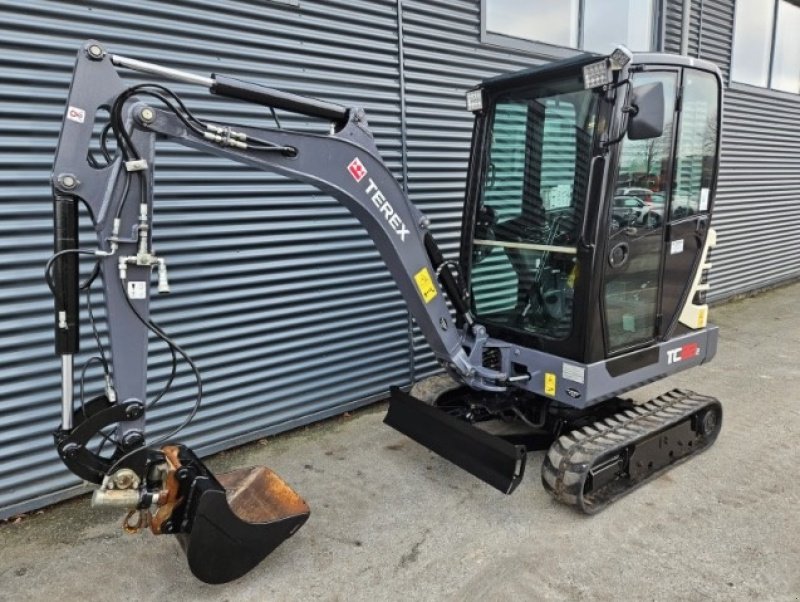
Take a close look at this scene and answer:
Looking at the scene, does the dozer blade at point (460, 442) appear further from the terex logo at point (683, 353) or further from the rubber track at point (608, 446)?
the terex logo at point (683, 353)

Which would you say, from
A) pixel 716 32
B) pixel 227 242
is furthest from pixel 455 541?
pixel 716 32

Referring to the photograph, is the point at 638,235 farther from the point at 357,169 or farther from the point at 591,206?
the point at 357,169

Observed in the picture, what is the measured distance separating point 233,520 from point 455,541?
3.90 ft

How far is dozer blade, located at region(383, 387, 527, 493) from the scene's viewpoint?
3133mm

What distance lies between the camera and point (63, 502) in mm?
3576

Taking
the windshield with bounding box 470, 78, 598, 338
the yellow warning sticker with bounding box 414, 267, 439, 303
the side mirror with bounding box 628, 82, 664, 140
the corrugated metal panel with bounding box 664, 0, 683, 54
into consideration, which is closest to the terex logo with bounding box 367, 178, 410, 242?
the yellow warning sticker with bounding box 414, 267, 439, 303

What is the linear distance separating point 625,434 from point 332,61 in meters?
3.29

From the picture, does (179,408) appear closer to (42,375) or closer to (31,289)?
(42,375)

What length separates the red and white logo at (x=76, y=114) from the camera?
2211 mm

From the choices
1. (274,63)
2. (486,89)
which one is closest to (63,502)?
(274,63)

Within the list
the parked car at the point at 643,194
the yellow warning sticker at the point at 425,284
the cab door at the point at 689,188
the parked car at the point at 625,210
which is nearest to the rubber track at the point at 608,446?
the cab door at the point at 689,188

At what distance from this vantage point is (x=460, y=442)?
345 centimetres

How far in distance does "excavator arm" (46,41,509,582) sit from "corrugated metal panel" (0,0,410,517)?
1.07 m

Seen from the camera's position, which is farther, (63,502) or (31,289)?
(63,502)
